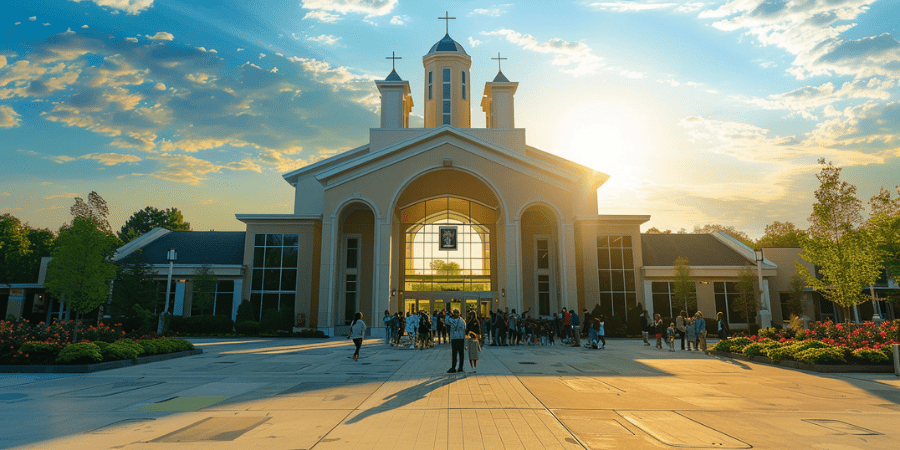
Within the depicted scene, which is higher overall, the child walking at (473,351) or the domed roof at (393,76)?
the domed roof at (393,76)

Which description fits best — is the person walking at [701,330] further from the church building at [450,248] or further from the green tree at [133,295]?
the green tree at [133,295]

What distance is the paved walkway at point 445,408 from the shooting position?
22.0ft

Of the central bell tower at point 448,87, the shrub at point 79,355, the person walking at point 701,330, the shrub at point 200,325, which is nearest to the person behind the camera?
the shrub at point 79,355

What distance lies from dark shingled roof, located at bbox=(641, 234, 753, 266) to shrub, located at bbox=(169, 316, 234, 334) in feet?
94.8

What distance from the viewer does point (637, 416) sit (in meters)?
8.25

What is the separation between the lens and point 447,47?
42.8m

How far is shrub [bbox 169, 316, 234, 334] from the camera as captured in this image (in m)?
31.5

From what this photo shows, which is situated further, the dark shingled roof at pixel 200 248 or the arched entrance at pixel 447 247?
the dark shingled roof at pixel 200 248

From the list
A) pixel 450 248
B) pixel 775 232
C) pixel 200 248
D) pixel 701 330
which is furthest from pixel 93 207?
pixel 775 232

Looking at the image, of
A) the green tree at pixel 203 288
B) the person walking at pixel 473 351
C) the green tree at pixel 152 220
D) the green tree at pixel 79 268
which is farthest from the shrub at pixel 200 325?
the green tree at pixel 152 220

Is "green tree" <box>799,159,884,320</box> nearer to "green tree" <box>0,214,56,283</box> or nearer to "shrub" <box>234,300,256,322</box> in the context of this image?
"shrub" <box>234,300,256,322</box>

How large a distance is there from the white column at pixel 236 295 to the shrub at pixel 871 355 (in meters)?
33.5

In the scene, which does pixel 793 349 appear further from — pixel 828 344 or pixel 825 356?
pixel 825 356

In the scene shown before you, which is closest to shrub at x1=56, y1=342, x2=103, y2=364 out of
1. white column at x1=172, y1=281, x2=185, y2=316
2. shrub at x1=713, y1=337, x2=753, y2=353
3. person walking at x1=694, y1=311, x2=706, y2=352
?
shrub at x1=713, y1=337, x2=753, y2=353
